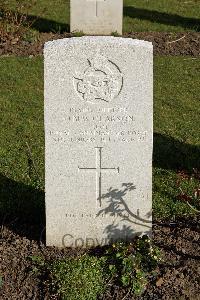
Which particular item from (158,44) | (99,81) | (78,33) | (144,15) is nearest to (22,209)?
(99,81)

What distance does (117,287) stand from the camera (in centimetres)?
421

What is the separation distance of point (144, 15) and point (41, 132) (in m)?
5.91

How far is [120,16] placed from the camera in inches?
400

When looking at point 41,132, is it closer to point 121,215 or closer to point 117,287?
point 121,215

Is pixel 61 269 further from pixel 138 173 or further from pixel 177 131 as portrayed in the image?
pixel 177 131

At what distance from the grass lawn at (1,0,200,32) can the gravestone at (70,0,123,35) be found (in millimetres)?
439

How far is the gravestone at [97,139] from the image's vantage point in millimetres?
4043

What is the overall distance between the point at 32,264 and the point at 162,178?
184 centimetres

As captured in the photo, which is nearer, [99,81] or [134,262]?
[99,81]

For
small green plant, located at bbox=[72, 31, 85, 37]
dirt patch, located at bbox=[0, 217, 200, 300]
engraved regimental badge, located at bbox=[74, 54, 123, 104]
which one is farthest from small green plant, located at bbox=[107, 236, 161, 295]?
small green plant, located at bbox=[72, 31, 85, 37]

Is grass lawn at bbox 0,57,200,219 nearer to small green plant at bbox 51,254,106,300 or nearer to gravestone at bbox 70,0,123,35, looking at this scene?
small green plant at bbox 51,254,106,300

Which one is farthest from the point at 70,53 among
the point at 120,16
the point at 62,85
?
the point at 120,16

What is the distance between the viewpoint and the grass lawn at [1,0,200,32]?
10.9 meters

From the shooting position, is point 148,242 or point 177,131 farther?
point 177,131
